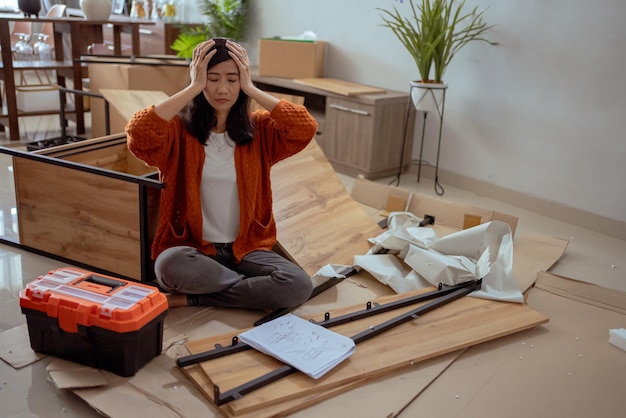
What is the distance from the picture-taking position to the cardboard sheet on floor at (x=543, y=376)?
6.24ft

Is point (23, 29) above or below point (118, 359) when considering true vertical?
above

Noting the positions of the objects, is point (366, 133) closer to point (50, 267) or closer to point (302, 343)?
point (50, 267)

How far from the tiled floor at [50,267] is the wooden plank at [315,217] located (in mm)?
865

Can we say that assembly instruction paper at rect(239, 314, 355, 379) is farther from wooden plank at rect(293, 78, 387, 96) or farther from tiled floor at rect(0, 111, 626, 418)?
wooden plank at rect(293, 78, 387, 96)

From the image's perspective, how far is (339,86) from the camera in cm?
446

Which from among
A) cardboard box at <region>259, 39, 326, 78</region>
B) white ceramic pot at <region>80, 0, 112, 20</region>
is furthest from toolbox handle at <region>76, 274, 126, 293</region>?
white ceramic pot at <region>80, 0, 112, 20</region>

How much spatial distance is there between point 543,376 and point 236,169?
1.28 meters

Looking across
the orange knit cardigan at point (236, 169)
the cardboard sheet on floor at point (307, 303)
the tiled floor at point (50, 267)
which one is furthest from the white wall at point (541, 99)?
the orange knit cardigan at point (236, 169)

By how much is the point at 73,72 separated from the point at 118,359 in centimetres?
362

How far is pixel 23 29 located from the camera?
6914 millimetres

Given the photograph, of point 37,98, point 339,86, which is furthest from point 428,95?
point 37,98

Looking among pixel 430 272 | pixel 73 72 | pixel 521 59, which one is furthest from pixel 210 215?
pixel 73 72

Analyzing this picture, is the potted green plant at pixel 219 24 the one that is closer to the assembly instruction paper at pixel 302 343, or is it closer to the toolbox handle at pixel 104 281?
the toolbox handle at pixel 104 281

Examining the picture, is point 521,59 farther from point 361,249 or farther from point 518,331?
point 518,331
